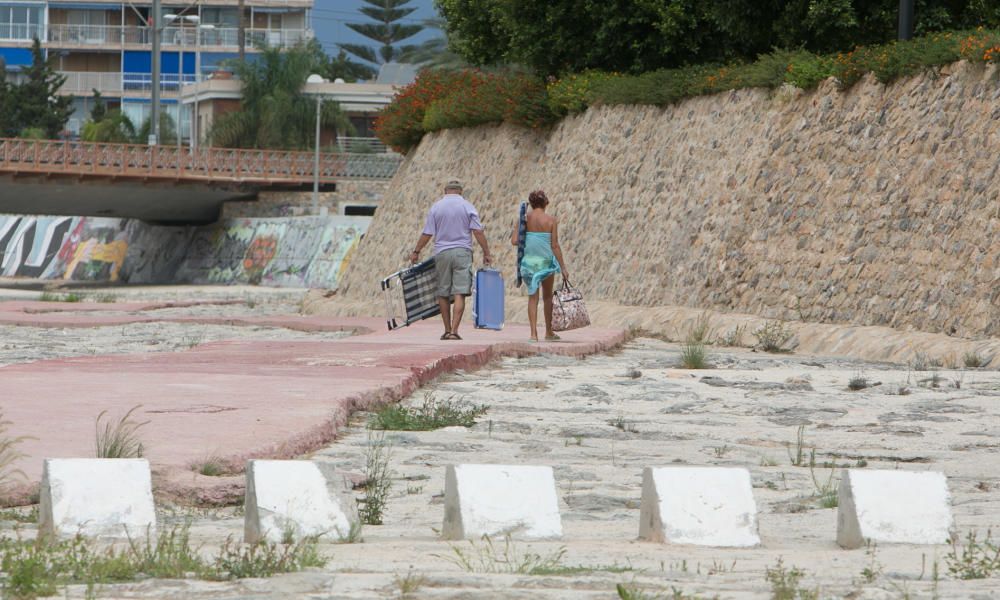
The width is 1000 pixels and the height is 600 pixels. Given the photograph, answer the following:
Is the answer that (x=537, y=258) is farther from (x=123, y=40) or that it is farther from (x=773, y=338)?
(x=123, y=40)

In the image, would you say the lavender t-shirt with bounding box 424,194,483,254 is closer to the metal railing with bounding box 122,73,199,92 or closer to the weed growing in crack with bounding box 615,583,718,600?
the weed growing in crack with bounding box 615,583,718,600

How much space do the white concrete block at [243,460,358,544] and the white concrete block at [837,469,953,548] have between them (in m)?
1.84

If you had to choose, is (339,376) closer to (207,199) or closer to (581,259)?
(581,259)

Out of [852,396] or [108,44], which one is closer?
[852,396]

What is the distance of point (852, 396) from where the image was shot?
13.0 metres

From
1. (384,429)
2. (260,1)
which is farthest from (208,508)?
(260,1)

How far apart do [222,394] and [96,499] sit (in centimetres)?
451

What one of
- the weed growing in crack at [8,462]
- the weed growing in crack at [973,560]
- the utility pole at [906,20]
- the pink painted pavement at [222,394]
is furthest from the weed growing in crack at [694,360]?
the weed growing in crack at [973,560]

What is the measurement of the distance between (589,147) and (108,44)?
8049cm

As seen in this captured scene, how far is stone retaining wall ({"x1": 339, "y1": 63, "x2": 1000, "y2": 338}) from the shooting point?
18.8 m

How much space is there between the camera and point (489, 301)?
19312 millimetres

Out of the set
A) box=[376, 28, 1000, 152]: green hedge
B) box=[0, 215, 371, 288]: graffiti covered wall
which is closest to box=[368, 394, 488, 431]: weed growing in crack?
box=[376, 28, 1000, 152]: green hedge

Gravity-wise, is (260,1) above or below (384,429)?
above

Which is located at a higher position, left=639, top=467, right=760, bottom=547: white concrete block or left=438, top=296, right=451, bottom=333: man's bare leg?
left=639, top=467, right=760, bottom=547: white concrete block
